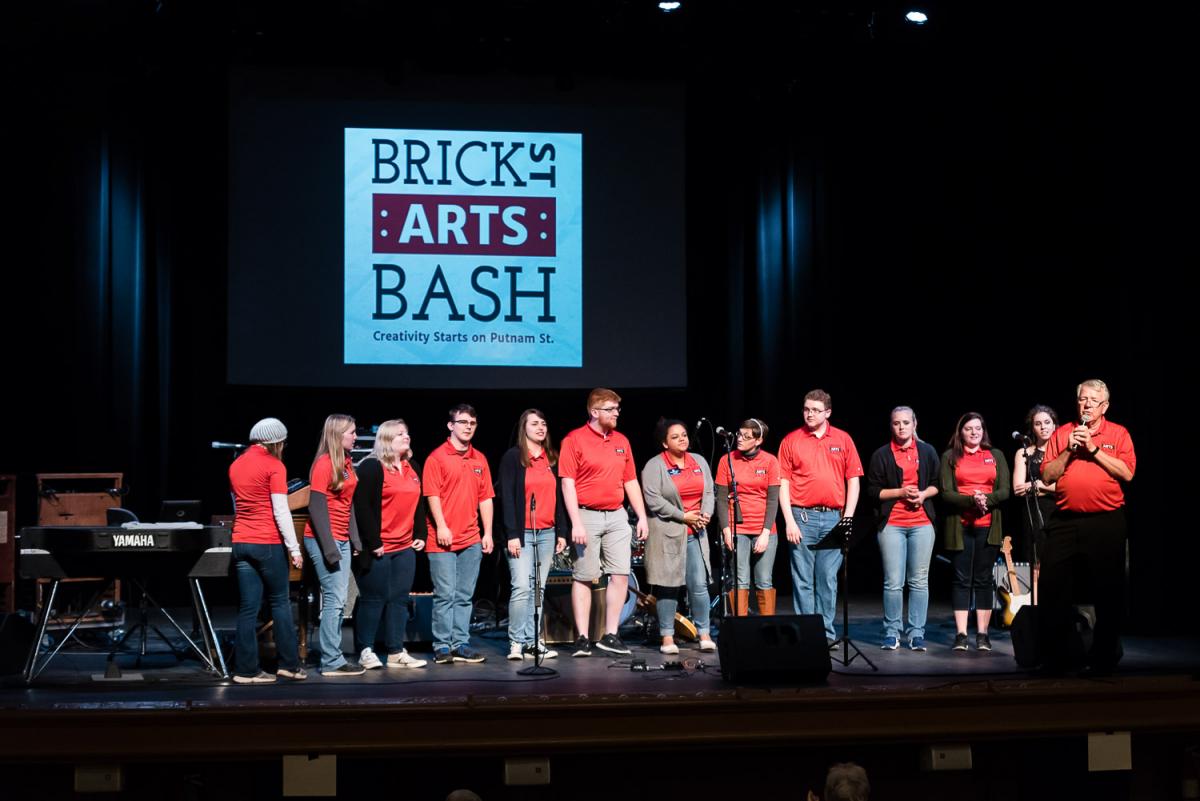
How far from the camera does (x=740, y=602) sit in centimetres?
712

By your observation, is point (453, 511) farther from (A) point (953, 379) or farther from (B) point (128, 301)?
(A) point (953, 379)

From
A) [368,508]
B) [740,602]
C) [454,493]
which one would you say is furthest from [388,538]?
[740,602]

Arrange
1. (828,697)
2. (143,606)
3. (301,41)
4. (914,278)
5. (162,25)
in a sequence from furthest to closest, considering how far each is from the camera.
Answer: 1. (914,278)
2. (301,41)
3. (162,25)
4. (143,606)
5. (828,697)

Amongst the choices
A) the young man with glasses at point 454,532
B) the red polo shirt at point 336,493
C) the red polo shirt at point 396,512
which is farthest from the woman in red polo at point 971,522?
the red polo shirt at point 336,493

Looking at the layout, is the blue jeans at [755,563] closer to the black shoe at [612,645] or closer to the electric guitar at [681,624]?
the electric guitar at [681,624]

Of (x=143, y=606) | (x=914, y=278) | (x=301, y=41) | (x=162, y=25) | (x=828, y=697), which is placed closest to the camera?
(x=828, y=697)

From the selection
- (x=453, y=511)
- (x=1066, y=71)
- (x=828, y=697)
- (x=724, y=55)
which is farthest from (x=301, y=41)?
(x=828, y=697)

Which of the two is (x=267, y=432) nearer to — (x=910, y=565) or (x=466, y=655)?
(x=466, y=655)

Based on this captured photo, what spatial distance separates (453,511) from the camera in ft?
22.2

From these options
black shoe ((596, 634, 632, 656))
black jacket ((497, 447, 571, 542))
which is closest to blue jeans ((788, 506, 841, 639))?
black shoe ((596, 634, 632, 656))

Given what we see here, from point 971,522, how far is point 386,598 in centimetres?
355

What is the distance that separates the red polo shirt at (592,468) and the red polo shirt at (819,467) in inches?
43.4

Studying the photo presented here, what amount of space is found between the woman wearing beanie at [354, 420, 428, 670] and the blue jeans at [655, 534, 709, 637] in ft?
4.94

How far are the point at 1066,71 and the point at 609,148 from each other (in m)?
3.62
